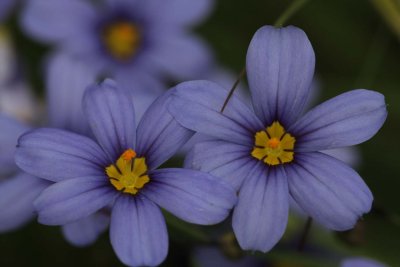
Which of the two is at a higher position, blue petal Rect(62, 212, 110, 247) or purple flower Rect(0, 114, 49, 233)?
blue petal Rect(62, 212, 110, 247)

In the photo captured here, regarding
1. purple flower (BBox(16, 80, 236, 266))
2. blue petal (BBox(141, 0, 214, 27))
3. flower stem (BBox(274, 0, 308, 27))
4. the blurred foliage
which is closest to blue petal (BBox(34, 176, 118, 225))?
purple flower (BBox(16, 80, 236, 266))

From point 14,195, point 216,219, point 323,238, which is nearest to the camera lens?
point 216,219

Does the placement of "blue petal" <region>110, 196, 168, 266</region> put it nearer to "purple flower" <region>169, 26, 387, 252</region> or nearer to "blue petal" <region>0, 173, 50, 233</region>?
"purple flower" <region>169, 26, 387, 252</region>

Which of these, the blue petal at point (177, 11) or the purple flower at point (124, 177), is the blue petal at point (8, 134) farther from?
the blue petal at point (177, 11)

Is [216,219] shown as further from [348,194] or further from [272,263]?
[272,263]

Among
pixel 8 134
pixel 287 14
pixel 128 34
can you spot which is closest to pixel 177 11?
pixel 128 34

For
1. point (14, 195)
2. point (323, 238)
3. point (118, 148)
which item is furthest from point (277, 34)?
point (323, 238)

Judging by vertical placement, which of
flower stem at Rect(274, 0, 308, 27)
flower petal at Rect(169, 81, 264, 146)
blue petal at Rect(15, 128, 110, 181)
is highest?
flower stem at Rect(274, 0, 308, 27)
